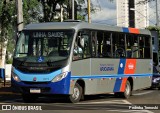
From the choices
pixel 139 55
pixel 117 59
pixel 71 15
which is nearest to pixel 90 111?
pixel 117 59

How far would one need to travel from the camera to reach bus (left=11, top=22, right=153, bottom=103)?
17453 mm

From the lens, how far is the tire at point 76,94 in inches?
707

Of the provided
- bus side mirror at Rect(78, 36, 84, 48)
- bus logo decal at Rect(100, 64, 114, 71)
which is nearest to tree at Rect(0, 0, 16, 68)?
bus logo decal at Rect(100, 64, 114, 71)

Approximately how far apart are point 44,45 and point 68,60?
1.25 metres

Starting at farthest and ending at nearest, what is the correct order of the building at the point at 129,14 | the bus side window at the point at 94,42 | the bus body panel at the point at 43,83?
the building at the point at 129,14
the bus side window at the point at 94,42
the bus body panel at the point at 43,83

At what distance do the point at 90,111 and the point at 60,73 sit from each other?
262 cm

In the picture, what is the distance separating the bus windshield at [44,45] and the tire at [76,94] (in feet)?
4.44

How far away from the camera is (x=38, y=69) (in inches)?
691

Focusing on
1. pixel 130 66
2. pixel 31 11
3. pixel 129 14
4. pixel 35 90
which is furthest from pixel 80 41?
pixel 129 14

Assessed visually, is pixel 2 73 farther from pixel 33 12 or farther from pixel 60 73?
pixel 60 73

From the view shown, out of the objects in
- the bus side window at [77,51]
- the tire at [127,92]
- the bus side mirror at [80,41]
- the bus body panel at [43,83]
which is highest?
the bus side mirror at [80,41]

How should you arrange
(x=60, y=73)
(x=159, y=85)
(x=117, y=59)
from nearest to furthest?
(x=60, y=73) → (x=117, y=59) → (x=159, y=85)

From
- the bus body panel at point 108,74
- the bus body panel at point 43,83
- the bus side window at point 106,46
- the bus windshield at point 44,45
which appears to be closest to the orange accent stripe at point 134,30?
the bus body panel at point 108,74

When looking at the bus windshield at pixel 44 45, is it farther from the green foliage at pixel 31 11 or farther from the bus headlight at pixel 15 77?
the green foliage at pixel 31 11
